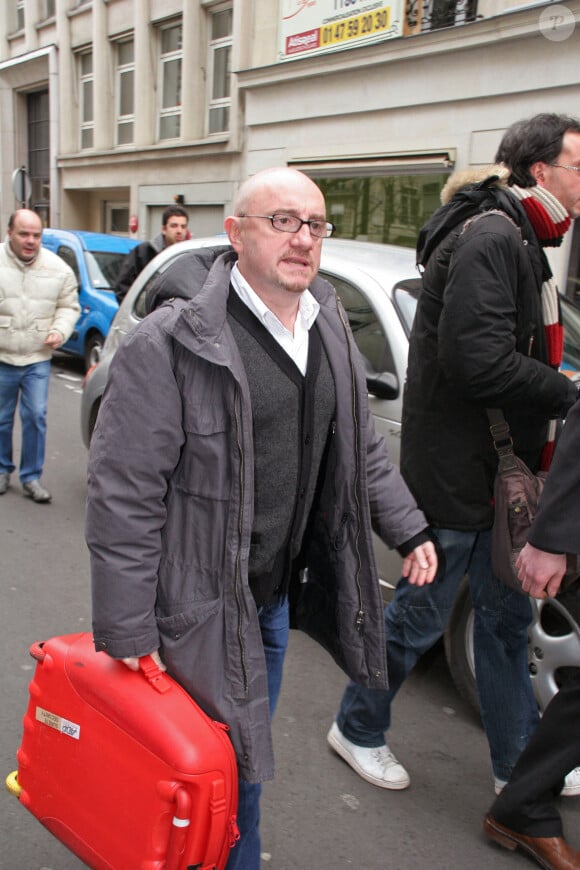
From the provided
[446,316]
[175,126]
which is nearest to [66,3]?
[175,126]

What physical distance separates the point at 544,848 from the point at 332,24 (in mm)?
14013

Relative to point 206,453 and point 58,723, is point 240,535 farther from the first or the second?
point 58,723

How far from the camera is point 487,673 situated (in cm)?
276

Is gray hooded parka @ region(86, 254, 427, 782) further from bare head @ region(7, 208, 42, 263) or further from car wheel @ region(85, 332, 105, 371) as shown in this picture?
car wheel @ region(85, 332, 105, 371)

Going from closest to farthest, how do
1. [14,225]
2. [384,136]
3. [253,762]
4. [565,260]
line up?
[253,762] < [14,225] < [565,260] < [384,136]

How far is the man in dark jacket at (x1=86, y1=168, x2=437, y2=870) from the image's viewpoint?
1.85 m

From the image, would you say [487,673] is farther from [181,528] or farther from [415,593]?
[181,528]

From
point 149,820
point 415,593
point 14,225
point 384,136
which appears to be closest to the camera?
point 149,820

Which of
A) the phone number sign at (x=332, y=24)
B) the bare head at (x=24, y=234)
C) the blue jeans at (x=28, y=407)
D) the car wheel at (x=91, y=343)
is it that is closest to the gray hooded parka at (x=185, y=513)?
the bare head at (x=24, y=234)

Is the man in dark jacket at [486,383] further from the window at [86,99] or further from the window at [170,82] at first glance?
the window at [86,99]

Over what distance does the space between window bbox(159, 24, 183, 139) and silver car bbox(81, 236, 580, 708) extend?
55.8 feet

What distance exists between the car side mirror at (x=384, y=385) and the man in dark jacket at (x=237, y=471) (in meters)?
1.36

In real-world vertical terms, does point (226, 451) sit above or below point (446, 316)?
below

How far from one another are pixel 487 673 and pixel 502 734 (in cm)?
21
